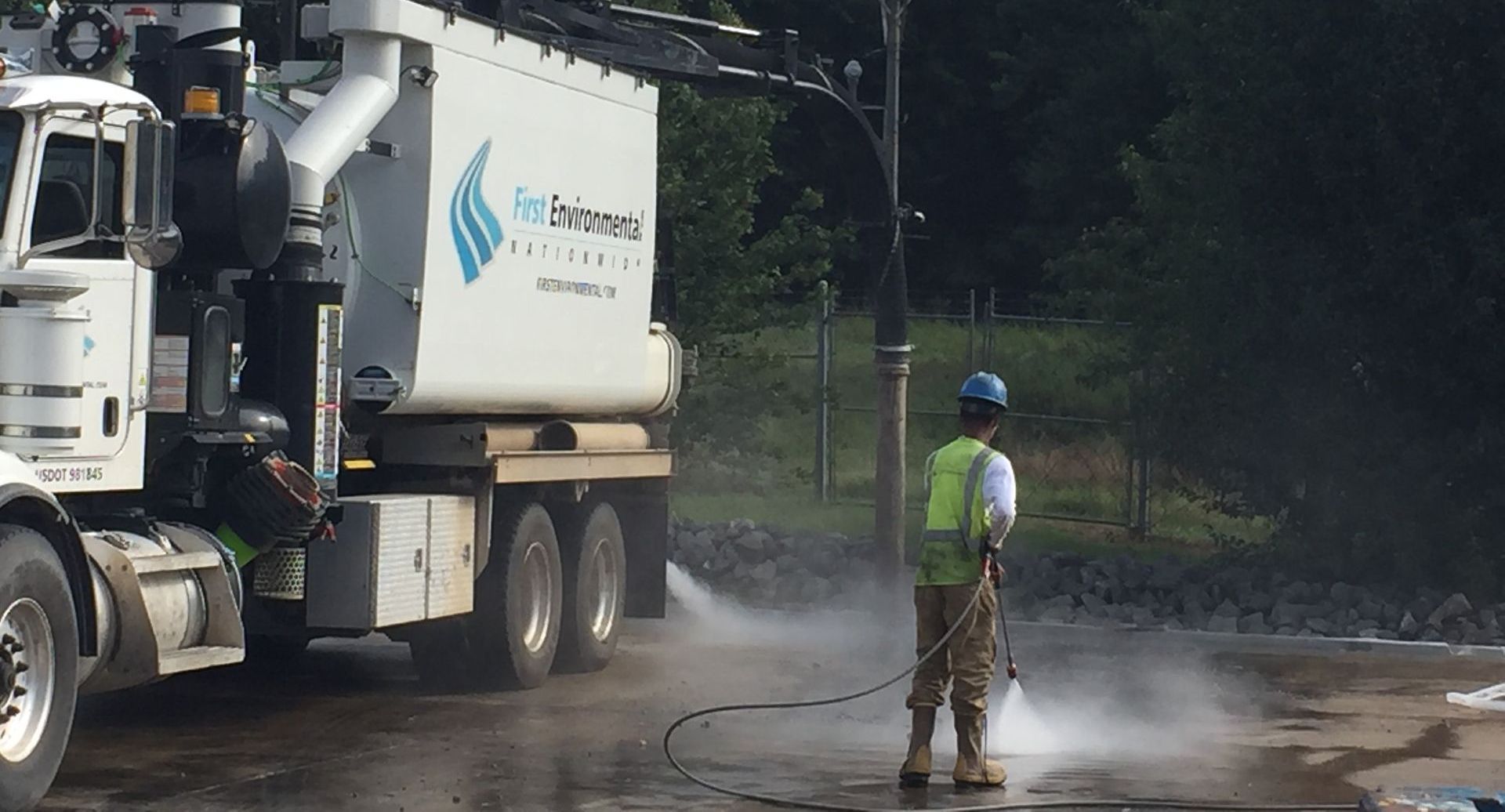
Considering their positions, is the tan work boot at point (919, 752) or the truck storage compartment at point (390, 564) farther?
the truck storage compartment at point (390, 564)

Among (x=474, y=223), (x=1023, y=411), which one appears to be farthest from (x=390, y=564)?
(x=1023, y=411)

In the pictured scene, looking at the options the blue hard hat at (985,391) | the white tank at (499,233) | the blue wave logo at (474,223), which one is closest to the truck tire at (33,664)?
the white tank at (499,233)

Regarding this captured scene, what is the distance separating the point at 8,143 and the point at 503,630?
5.12m

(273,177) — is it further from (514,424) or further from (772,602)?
(772,602)

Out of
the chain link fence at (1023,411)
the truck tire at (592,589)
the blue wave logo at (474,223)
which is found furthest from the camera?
the chain link fence at (1023,411)

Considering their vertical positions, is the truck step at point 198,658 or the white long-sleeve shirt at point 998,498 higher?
the white long-sleeve shirt at point 998,498

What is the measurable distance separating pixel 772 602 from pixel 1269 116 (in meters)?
6.28

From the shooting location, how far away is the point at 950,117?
58.8 m

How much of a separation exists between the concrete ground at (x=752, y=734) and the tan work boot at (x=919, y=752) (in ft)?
0.47

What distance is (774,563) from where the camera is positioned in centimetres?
2314

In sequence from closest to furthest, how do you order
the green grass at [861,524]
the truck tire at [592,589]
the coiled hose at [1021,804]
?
1. the coiled hose at [1021,804]
2. the truck tire at [592,589]
3. the green grass at [861,524]

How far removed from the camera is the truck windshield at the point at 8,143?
10.7 m

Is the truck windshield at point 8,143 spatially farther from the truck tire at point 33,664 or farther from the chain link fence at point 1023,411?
the chain link fence at point 1023,411

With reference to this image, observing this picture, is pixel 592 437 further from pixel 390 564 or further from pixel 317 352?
pixel 317 352
